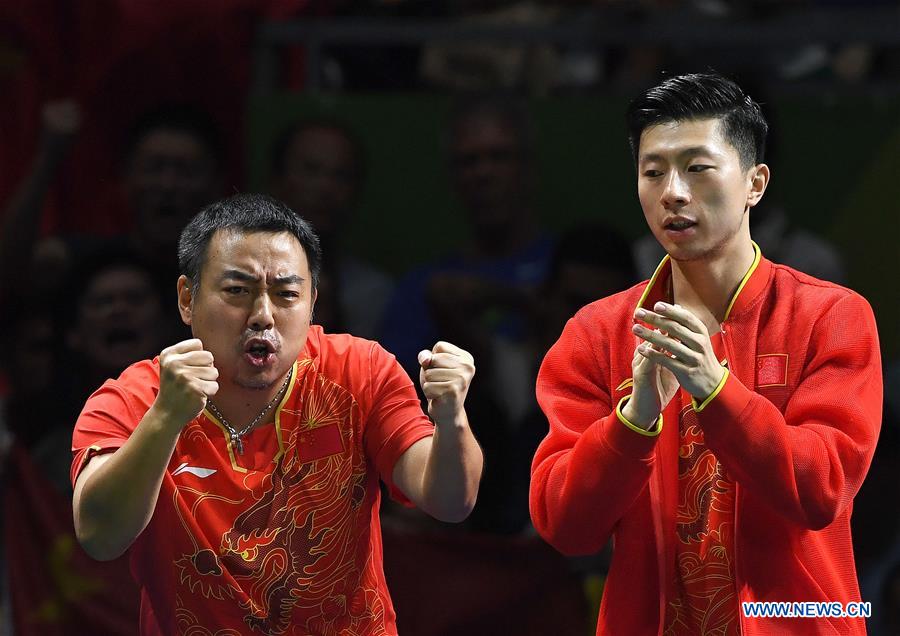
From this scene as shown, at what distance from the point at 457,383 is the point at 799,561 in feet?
2.43

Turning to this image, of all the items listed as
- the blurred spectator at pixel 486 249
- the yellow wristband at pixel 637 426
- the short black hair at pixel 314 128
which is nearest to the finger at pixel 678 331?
the yellow wristband at pixel 637 426

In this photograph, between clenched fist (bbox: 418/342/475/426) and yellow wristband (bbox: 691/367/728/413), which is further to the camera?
clenched fist (bbox: 418/342/475/426)

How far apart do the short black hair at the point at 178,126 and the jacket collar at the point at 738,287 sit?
2.52 metres

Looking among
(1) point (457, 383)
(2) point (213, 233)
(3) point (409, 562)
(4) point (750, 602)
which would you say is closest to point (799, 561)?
(4) point (750, 602)

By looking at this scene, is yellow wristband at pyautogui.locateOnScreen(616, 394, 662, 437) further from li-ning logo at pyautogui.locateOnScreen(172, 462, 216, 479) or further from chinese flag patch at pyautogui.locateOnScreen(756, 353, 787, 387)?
li-ning logo at pyautogui.locateOnScreen(172, 462, 216, 479)

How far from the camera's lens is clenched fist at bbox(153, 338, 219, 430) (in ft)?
9.34

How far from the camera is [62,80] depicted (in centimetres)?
538

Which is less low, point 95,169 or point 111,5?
point 111,5

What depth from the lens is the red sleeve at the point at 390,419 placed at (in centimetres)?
312

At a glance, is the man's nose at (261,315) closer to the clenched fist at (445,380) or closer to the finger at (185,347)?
the finger at (185,347)

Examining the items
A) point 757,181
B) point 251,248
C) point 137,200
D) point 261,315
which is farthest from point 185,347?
point 137,200

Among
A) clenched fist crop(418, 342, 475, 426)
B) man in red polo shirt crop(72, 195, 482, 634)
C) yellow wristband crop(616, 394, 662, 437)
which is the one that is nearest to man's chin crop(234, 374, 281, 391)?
man in red polo shirt crop(72, 195, 482, 634)

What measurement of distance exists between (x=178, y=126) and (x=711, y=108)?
2747 mm

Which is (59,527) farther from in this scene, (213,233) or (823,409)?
(823,409)
